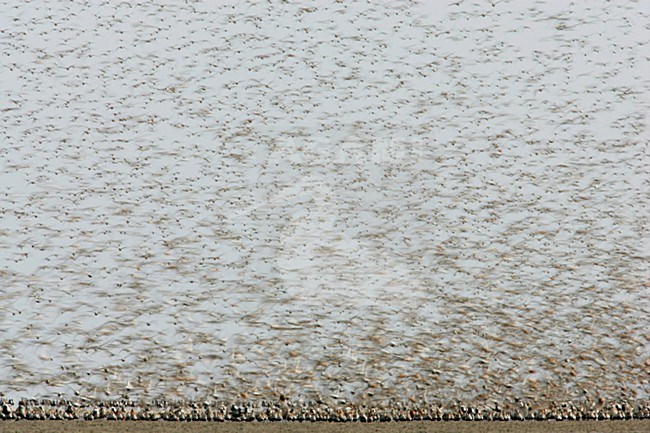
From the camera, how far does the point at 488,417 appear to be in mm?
5023

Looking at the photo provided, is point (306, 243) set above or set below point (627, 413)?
above

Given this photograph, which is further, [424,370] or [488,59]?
[488,59]

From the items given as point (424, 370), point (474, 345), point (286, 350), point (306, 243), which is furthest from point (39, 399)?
point (474, 345)

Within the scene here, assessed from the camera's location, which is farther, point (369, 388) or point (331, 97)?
point (331, 97)

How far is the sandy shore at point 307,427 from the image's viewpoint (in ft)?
15.3

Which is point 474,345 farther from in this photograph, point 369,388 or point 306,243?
point 306,243

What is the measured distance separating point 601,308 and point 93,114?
3301 millimetres

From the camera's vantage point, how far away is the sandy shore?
468cm

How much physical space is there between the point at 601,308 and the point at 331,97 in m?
2.11

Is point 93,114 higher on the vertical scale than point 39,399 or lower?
higher

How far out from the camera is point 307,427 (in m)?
4.79

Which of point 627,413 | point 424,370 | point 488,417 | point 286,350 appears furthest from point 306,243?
point 627,413

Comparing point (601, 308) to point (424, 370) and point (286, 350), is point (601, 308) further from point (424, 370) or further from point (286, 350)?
point (286, 350)

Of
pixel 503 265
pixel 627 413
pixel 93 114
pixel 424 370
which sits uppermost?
pixel 93 114
